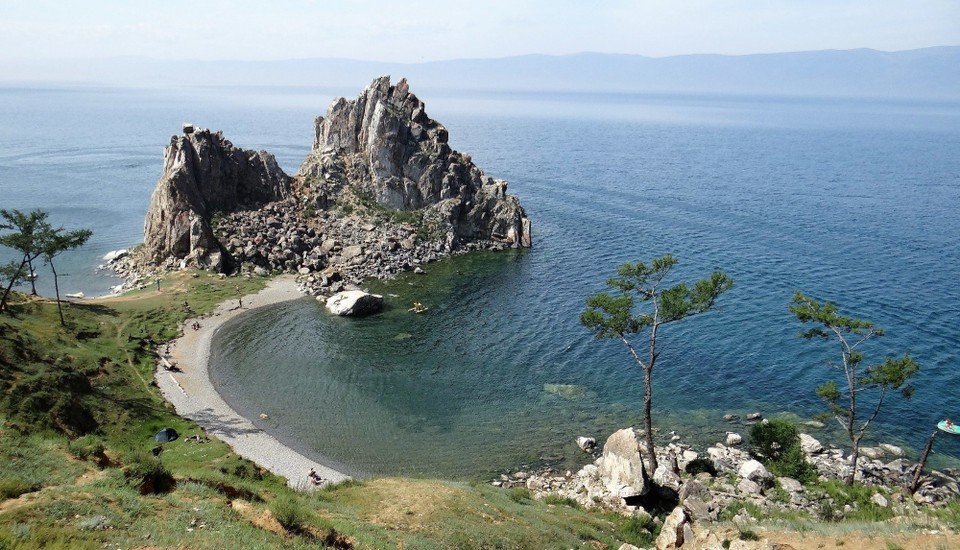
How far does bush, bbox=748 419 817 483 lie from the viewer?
43125 mm

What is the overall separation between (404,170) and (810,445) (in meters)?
80.8

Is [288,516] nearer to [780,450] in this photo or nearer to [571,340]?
[780,450]

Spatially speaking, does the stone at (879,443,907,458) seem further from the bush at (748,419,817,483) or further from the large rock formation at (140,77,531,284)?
the large rock formation at (140,77,531,284)

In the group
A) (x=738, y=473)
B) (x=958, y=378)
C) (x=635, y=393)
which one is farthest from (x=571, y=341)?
(x=958, y=378)

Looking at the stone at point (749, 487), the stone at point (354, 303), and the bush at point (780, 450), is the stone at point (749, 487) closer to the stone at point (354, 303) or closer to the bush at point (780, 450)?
the bush at point (780, 450)

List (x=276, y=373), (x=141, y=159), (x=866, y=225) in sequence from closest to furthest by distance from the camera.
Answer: (x=276, y=373)
(x=866, y=225)
(x=141, y=159)

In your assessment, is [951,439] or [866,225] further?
[866,225]

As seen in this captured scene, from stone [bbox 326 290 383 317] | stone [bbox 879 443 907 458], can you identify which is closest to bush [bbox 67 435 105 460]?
stone [bbox 326 290 383 317]

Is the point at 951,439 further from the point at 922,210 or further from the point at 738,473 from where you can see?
the point at 922,210

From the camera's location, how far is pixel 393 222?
343ft

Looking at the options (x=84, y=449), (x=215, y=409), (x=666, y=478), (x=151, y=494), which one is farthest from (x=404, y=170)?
(x=151, y=494)

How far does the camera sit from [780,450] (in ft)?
148

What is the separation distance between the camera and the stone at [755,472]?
140 feet

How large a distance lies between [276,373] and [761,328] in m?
55.7
